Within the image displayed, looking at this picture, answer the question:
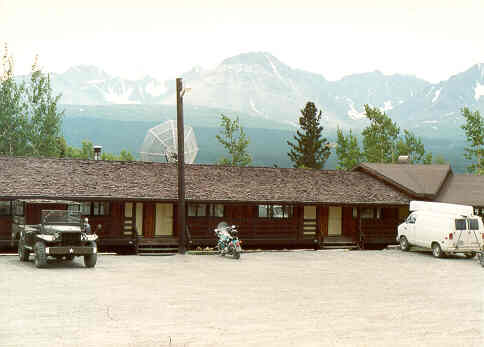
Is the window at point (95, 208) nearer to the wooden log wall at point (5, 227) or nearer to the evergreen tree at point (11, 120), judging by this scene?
the wooden log wall at point (5, 227)

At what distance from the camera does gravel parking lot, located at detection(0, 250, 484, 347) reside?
10.3 m

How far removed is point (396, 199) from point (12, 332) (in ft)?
88.5

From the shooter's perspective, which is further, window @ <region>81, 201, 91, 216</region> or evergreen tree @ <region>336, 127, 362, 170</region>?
evergreen tree @ <region>336, 127, 362, 170</region>

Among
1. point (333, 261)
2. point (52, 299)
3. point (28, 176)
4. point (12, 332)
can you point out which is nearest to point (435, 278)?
point (333, 261)

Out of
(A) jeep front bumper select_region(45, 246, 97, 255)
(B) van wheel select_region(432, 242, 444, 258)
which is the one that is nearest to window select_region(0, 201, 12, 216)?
(A) jeep front bumper select_region(45, 246, 97, 255)

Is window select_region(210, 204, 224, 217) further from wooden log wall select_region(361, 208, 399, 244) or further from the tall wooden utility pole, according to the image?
wooden log wall select_region(361, 208, 399, 244)

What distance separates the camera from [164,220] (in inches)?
1232

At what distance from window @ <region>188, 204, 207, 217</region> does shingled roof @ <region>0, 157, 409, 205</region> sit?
91 centimetres

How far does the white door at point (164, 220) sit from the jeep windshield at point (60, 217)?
9269 millimetres

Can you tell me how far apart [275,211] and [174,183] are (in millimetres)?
5489

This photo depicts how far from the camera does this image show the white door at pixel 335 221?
34.9m

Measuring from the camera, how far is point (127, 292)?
607 inches

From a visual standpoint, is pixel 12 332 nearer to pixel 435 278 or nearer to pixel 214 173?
pixel 435 278

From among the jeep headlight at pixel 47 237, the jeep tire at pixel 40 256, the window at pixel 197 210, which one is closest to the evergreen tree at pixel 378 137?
the window at pixel 197 210
